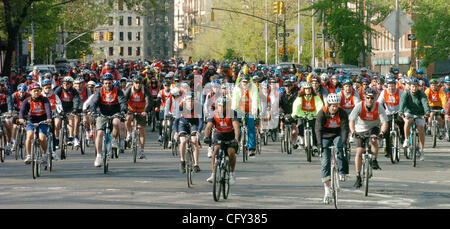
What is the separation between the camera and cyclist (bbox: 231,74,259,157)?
21984 mm

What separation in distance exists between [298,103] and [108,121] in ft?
15.3

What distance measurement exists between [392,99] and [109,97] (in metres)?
6.02

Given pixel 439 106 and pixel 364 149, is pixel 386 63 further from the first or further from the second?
pixel 364 149

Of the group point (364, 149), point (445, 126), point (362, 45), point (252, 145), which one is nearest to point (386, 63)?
point (362, 45)

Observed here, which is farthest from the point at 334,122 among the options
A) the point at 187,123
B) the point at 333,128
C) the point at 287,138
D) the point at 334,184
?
the point at 287,138

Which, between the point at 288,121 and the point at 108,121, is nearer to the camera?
the point at 108,121

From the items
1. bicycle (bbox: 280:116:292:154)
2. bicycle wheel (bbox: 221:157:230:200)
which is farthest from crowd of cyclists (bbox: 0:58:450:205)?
bicycle wheel (bbox: 221:157:230:200)

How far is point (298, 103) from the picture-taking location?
2194cm

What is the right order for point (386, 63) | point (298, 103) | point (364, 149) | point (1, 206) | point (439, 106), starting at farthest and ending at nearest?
point (386, 63) < point (439, 106) < point (298, 103) < point (364, 149) < point (1, 206)

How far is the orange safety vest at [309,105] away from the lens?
864 inches

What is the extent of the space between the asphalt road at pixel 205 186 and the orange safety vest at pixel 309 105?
1.10 m

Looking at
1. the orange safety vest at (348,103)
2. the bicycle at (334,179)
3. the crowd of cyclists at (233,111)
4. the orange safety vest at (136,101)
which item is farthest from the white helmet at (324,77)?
the bicycle at (334,179)

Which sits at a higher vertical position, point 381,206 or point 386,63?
point 386,63

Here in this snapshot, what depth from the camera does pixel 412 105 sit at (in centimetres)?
2109
